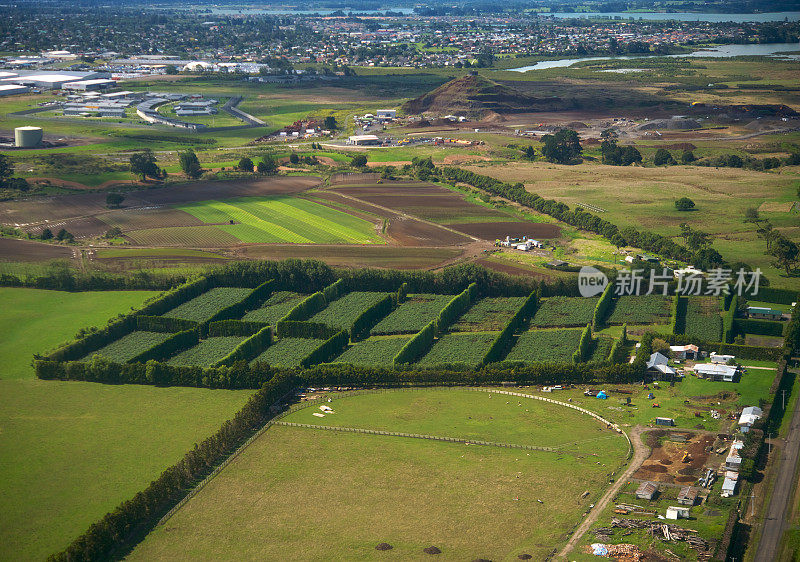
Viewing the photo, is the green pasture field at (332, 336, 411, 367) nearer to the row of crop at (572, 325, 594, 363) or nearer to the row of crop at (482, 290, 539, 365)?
the row of crop at (482, 290, 539, 365)

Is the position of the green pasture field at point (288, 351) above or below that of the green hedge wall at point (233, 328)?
below

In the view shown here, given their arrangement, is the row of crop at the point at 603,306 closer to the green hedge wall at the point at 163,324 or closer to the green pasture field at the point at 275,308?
the green pasture field at the point at 275,308

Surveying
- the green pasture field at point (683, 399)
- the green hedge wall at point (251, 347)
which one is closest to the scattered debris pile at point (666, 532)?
the green pasture field at point (683, 399)

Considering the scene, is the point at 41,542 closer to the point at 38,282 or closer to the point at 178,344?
the point at 178,344

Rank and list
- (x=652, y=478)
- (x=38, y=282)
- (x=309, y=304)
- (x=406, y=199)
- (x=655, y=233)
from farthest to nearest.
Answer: (x=406, y=199) → (x=655, y=233) → (x=38, y=282) → (x=309, y=304) → (x=652, y=478)

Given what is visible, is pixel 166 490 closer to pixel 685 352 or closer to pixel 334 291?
pixel 334 291

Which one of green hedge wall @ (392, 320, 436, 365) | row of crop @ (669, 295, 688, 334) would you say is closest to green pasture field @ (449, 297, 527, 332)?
green hedge wall @ (392, 320, 436, 365)

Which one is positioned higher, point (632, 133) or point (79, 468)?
point (632, 133)

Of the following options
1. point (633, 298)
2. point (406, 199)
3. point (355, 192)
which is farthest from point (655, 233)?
point (355, 192)
